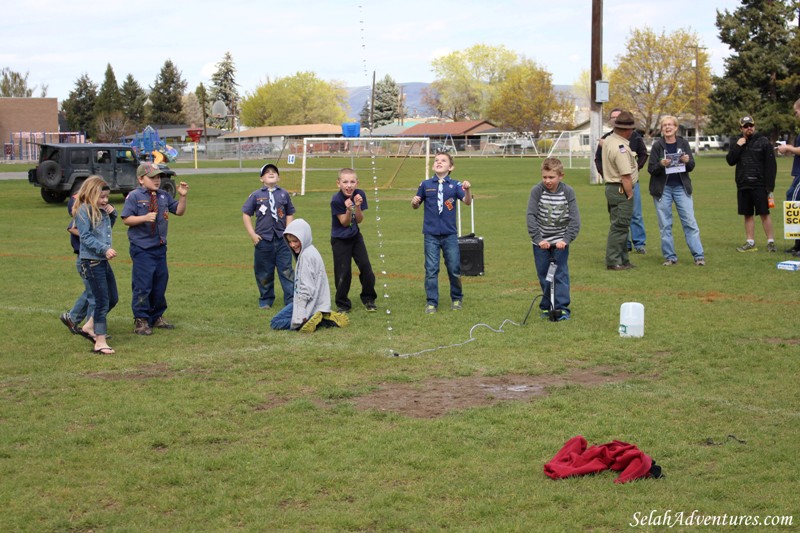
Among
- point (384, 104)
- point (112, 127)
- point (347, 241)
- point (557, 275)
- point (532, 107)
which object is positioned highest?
point (384, 104)

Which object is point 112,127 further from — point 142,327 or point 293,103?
point 142,327

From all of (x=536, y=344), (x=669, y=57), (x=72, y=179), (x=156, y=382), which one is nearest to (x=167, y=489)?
(x=156, y=382)

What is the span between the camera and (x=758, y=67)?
219 feet

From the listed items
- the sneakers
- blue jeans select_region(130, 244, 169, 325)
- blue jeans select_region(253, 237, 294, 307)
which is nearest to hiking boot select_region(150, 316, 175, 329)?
blue jeans select_region(130, 244, 169, 325)

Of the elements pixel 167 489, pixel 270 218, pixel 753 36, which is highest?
pixel 753 36

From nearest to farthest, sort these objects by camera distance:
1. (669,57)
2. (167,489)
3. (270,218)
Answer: (167,489) → (270,218) → (669,57)

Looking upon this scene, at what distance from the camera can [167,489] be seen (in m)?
5.17

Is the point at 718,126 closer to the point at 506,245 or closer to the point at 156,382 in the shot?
the point at 506,245

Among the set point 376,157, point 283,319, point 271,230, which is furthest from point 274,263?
point 376,157

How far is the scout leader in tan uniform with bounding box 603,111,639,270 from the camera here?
12859 millimetres

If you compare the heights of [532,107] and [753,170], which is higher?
[532,107]

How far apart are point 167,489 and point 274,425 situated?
123cm

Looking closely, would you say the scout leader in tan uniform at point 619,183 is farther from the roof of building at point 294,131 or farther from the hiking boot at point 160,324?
the roof of building at point 294,131

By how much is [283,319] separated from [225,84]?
140 metres
